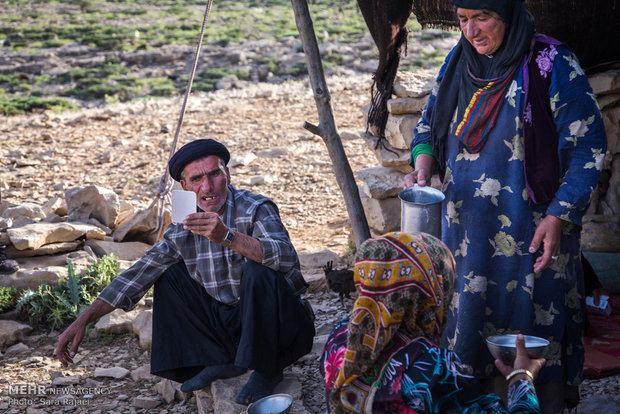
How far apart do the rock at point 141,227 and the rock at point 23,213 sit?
734mm

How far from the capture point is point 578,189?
2268 mm

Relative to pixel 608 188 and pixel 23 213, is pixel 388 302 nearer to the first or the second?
pixel 608 188

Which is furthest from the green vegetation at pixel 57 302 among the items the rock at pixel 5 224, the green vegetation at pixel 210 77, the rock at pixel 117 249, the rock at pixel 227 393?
the green vegetation at pixel 210 77

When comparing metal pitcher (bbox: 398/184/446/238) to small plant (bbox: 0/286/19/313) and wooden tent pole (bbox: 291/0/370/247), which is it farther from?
small plant (bbox: 0/286/19/313)

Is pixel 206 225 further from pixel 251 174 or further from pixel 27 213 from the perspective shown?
pixel 251 174

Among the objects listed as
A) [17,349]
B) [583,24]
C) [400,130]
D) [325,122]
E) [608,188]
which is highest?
[583,24]

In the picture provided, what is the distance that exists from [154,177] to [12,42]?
57.1 ft

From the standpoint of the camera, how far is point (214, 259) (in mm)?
3098

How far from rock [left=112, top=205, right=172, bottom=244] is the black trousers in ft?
9.21

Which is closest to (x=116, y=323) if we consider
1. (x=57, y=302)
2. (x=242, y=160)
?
(x=57, y=302)

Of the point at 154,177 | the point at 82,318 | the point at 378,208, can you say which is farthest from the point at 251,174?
the point at 82,318

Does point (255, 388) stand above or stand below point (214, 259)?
below

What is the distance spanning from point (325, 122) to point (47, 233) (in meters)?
2.56

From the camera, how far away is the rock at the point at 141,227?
584cm
